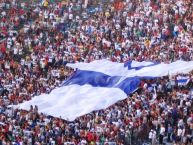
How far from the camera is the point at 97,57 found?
41.7 metres

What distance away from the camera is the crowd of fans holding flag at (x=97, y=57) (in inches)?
A: 1291

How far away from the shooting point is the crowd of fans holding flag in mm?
32781

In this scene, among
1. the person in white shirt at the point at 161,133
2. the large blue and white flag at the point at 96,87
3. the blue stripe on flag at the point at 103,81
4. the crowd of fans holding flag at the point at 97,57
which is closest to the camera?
the person in white shirt at the point at 161,133

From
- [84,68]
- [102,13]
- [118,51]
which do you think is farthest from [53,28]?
[84,68]

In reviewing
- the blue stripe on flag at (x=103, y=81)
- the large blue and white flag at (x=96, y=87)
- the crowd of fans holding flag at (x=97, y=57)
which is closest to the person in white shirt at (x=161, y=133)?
the crowd of fans holding flag at (x=97, y=57)

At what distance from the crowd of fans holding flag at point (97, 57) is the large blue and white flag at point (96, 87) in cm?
53

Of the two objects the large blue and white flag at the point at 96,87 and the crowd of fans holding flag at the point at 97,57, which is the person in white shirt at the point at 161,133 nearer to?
the crowd of fans holding flag at the point at 97,57

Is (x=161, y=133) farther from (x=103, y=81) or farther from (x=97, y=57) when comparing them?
(x=97, y=57)

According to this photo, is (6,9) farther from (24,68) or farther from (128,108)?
(128,108)

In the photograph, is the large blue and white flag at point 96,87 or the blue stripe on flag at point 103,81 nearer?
the large blue and white flag at point 96,87

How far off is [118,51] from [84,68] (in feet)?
14.6

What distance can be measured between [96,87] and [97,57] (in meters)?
6.08

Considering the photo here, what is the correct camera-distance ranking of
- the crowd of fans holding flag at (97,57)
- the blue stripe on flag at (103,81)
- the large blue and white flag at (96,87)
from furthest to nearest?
the blue stripe on flag at (103,81) < the large blue and white flag at (96,87) < the crowd of fans holding flag at (97,57)

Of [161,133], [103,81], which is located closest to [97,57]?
[103,81]
